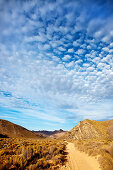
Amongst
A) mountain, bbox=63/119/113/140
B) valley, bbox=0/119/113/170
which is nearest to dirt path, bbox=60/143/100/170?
valley, bbox=0/119/113/170

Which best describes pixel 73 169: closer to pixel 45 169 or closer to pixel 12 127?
pixel 45 169

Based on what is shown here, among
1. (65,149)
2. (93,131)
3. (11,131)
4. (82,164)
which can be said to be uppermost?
(11,131)

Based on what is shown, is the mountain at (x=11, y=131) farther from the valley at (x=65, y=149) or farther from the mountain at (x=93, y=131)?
the mountain at (x=93, y=131)

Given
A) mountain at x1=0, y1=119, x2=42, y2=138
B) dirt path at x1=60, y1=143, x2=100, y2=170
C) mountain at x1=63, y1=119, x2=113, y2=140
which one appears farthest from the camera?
mountain at x1=0, y1=119, x2=42, y2=138

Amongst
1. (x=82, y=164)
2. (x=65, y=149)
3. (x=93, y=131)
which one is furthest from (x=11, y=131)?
(x=82, y=164)

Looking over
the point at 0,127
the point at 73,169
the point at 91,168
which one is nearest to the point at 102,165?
the point at 91,168

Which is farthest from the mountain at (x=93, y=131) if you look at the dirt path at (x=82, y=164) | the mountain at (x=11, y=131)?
the dirt path at (x=82, y=164)

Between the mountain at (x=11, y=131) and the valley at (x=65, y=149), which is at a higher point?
the mountain at (x=11, y=131)

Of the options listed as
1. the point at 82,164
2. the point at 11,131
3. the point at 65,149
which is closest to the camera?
the point at 82,164

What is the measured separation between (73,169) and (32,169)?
Result: 3.01 metres

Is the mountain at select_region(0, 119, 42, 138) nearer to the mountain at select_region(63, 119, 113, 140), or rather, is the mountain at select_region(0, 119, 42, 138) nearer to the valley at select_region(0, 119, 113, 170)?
the valley at select_region(0, 119, 113, 170)

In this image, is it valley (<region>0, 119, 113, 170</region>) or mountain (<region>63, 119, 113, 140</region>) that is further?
mountain (<region>63, 119, 113, 140</region>)

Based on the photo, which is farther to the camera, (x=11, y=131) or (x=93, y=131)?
(x=11, y=131)

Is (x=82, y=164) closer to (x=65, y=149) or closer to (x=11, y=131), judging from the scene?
(x=65, y=149)
